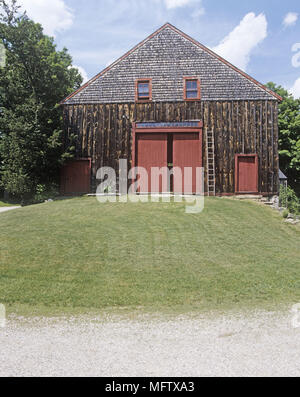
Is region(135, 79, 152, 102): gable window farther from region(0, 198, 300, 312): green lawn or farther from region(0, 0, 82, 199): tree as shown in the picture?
region(0, 198, 300, 312): green lawn

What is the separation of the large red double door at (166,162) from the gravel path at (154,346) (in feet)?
47.8

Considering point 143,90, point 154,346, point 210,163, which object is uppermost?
point 143,90

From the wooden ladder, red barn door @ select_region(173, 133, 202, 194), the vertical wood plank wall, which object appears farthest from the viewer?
red barn door @ select_region(173, 133, 202, 194)

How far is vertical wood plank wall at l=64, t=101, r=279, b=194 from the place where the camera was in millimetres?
20781

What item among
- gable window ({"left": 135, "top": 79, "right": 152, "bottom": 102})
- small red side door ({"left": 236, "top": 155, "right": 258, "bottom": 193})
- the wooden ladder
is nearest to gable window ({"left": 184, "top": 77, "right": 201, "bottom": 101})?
gable window ({"left": 135, "top": 79, "right": 152, "bottom": 102})

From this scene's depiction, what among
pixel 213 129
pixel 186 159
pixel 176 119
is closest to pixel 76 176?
pixel 186 159

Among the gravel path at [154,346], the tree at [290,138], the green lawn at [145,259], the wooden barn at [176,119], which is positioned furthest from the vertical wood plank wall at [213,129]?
the tree at [290,138]

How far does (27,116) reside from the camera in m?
21.4

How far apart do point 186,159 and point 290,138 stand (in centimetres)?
2120

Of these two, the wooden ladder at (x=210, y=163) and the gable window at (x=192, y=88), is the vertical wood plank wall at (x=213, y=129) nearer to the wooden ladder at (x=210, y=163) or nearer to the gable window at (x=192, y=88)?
the wooden ladder at (x=210, y=163)

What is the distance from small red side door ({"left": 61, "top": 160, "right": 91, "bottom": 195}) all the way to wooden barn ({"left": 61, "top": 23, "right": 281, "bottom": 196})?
6 centimetres

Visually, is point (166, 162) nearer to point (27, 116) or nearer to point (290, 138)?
point (27, 116)

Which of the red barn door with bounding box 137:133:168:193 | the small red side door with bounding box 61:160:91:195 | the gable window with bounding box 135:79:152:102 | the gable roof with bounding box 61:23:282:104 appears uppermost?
the gable roof with bounding box 61:23:282:104

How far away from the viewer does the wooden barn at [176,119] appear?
2080cm
